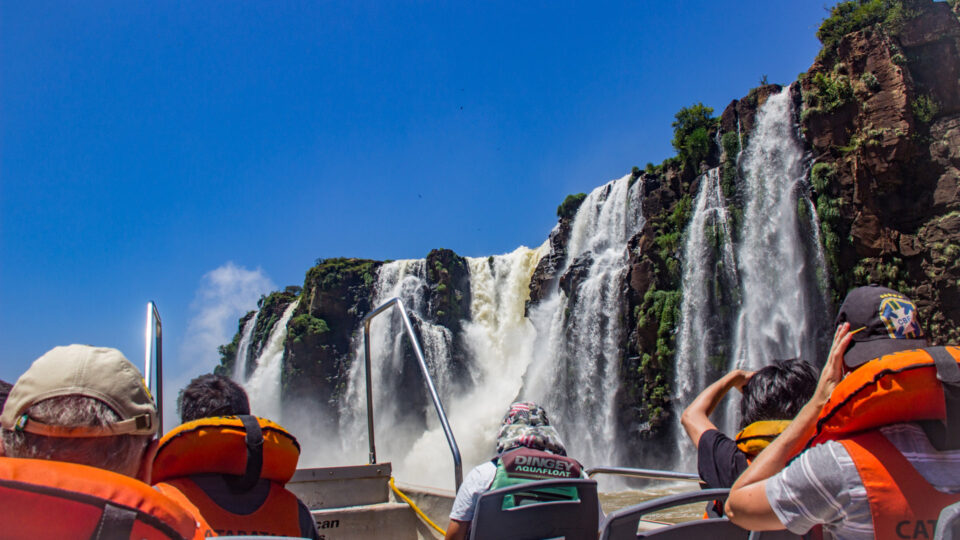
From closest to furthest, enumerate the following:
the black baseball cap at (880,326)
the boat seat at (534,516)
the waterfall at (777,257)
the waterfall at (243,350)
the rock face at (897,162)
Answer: the black baseball cap at (880,326), the boat seat at (534,516), the rock face at (897,162), the waterfall at (777,257), the waterfall at (243,350)

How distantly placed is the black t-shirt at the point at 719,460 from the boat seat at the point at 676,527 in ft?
0.65

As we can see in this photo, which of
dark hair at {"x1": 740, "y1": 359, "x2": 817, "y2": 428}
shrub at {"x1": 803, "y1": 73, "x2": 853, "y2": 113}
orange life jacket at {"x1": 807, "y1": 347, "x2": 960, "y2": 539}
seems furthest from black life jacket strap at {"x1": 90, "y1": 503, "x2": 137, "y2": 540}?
shrub at {"x1": 803, "y1": 73, "x2": 853, "y2": 113}

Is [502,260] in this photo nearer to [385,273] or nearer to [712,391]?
[385,273]

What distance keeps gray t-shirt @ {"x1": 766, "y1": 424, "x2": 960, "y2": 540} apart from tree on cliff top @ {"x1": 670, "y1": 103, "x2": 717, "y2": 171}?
21.3 meters

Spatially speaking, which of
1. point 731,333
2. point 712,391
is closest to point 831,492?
point 712,391

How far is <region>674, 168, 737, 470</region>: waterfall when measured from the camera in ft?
58.7

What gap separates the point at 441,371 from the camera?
29.5m

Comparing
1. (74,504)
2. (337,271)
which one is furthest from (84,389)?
(337,271)

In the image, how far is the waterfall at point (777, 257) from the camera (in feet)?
53.0

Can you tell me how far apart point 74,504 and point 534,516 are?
1.61 metres

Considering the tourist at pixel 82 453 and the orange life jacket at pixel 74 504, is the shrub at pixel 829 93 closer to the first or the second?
the tourist at pixel 82 453

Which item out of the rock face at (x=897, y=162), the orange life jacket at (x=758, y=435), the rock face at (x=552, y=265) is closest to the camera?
the orange life jacket at (x=758, y=435)

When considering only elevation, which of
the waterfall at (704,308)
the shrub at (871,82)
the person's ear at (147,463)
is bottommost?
the person's ear at (147,463)

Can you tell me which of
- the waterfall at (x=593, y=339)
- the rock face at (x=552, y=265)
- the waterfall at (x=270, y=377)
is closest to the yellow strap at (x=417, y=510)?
the waterfall at (x=593, y=339)
